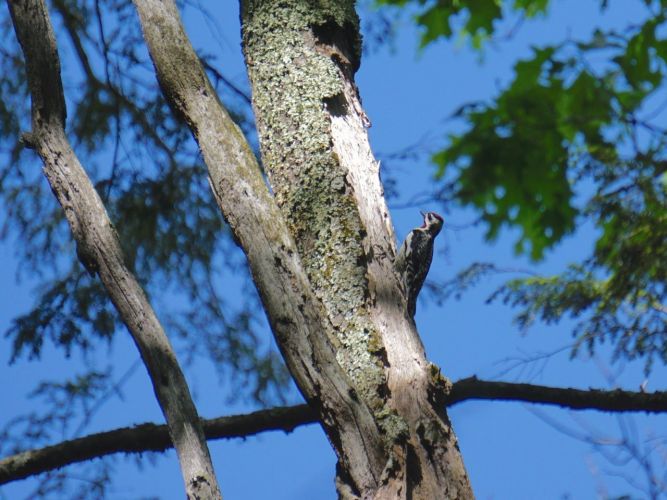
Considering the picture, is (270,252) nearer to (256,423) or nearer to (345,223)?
(345,223)

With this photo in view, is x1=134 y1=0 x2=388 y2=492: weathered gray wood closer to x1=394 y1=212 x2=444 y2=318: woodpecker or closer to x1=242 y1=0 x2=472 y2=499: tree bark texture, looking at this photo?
x1=242 y1=0 x2=472 y2=499: tree bark texture

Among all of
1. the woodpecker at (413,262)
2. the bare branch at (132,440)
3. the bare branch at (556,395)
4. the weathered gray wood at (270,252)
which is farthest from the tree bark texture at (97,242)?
the bare branch at (556,395)

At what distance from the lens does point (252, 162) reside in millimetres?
2887

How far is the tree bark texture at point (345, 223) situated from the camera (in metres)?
2.69

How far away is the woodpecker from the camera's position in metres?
3.06

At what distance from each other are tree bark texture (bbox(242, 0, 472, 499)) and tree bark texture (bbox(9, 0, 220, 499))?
41cm

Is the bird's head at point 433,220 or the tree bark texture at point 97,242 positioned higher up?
the bird's head at point 433,220

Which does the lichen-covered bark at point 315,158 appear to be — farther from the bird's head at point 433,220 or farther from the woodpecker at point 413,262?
the bird's head at point 433,220

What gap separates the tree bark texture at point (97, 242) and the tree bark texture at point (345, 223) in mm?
414

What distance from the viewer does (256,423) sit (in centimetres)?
378

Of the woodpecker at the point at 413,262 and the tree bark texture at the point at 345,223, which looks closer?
the tree bark texture at the point at 345,223

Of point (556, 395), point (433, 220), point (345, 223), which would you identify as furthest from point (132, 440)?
point (556, 395)

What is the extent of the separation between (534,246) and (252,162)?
886 millimetres

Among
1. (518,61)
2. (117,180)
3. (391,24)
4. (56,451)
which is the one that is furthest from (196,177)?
(518,61)
